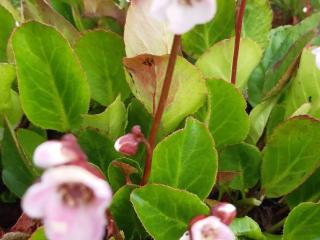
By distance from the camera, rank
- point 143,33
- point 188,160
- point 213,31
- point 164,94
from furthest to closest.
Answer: point 213,31 < point 143,33 < point 188,160 < point 164,94

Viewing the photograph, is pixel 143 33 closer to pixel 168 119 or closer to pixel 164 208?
pixel 168 119

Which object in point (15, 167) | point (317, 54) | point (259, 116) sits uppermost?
point (317, 54)

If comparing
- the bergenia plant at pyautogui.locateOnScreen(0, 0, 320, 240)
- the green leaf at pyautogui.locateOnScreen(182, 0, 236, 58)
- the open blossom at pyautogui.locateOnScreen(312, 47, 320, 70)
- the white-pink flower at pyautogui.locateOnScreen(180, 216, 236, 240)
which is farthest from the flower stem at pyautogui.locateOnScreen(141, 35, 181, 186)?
the green leaf at pyautogui.locateOnScreen(182, 0, 236, 58)

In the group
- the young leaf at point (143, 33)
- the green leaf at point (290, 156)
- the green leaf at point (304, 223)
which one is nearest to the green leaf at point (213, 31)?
the young leaf at point (143, 33)

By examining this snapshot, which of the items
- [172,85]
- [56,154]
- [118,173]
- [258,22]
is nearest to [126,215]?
[118,173]

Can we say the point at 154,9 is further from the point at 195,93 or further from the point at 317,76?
the point at 317,76

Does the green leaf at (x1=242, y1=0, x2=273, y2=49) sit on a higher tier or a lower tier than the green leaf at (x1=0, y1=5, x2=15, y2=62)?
Answer: higher

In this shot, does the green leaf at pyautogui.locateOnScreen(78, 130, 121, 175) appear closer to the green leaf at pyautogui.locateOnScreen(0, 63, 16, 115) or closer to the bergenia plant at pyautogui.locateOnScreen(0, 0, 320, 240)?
the bergenia plant at pyautogui.locateOnScreen(0, 0, 320, 240)

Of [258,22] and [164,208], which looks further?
[258,22]

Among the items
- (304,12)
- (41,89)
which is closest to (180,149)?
(41,89)
